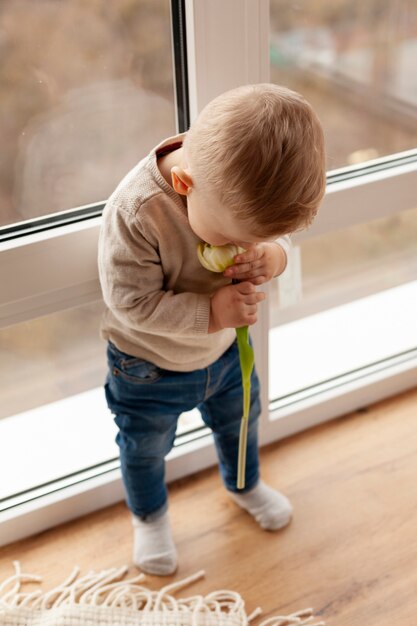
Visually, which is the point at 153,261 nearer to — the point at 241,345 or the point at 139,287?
the point at 139,287

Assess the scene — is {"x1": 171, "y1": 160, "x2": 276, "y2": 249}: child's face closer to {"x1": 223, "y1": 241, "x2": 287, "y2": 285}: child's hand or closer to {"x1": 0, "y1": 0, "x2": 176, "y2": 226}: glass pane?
{"x1": 223, "y1": 241, "x2": 287, "y2": 285}: child's hand

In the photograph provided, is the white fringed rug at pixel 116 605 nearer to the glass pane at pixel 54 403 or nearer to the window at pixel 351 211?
the glass pane at pixel 54 403

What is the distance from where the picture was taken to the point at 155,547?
→ 125 cm

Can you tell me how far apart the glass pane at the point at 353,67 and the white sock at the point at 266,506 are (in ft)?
1.83

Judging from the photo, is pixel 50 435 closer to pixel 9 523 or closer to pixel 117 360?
pixel 9 523

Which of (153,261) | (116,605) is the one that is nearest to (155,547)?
(116,605)

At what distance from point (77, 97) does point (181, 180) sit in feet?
0.77

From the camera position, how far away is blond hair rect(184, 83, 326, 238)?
798 millimetres

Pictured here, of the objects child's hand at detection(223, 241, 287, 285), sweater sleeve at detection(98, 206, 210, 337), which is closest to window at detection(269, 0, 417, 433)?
child's hand at detection(223, 241, 287, 285)

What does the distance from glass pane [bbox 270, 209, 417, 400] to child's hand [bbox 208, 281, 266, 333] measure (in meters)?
0.39

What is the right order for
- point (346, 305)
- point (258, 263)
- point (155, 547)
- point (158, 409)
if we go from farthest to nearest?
1. point (346, 305)
2. point (155, 547)
3. point (158, 409)
4. point (258, 263)

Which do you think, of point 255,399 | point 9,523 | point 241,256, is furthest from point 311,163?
point 9,523

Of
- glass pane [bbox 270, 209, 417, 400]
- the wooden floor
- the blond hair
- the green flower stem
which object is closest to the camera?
the blond hair

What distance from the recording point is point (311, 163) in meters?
0.82
